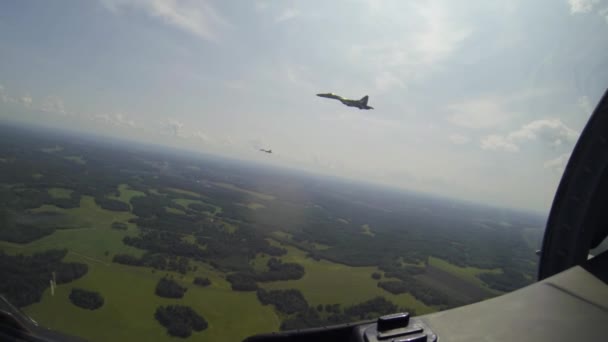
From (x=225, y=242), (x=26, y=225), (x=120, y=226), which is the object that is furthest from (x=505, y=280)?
(x=26, y=225)

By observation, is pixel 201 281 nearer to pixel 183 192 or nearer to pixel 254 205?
pixel 254 205

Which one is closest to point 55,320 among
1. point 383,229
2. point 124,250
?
point 124,250

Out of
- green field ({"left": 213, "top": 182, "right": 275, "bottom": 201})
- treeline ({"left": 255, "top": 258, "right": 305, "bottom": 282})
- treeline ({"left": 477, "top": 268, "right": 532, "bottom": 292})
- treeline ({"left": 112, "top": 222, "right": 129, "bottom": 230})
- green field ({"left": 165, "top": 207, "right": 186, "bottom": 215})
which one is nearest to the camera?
treeline ({"left": 477, "top": 268, "right": 532, "bottom": 292})

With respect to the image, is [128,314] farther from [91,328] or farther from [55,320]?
[55,320]

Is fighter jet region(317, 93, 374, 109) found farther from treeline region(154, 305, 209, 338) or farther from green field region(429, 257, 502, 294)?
green field region(429, 257, 502, 294)

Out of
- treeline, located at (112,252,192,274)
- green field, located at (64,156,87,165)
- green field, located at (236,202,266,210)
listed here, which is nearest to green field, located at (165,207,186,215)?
green field, located at (236,202,266,210)
